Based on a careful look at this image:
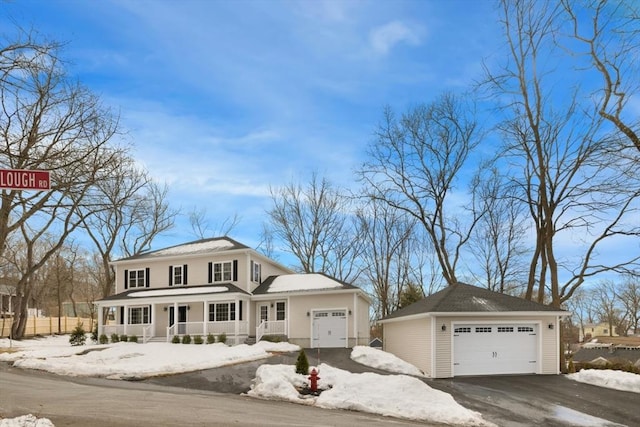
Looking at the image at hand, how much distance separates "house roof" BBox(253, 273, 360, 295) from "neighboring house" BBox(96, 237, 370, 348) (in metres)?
0.06

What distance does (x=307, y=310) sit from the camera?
3066cm

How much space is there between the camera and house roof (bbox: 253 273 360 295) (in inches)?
1203

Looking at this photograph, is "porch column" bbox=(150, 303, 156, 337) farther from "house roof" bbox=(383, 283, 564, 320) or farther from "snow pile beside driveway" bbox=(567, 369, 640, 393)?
"snow pile beside driveway" bbox=(567, 369, 640, 393)

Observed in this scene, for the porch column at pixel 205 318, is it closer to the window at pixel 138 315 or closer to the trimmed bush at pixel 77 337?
the window at pixel 138 315

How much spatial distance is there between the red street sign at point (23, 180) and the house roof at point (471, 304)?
1740cm

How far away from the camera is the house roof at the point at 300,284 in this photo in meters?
30.6

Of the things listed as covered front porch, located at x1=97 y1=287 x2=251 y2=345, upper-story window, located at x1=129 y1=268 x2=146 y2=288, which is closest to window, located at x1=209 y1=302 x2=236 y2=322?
covered front porch, located at x1=97 y1=287 x2=251 y2=345

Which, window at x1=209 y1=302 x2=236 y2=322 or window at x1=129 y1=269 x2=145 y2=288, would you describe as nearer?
window at x1=209 y1=302 x2=236 y2=322

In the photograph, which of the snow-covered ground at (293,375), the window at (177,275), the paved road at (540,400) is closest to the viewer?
the snow-covered ground at (293,375)

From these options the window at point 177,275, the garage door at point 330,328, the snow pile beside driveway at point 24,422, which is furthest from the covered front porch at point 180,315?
the snow pile beside driveway at point 24,422

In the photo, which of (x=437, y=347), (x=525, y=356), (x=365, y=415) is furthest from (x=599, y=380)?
(x=365, y=415)

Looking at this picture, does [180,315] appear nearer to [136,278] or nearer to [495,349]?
[136,278]

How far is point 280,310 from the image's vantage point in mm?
31812

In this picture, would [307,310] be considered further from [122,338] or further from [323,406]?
[323,406]
